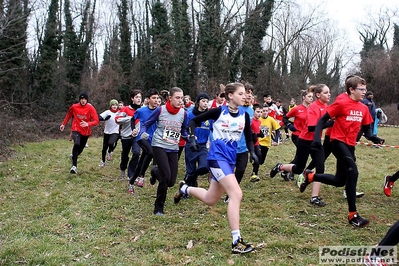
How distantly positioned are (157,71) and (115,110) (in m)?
21.0

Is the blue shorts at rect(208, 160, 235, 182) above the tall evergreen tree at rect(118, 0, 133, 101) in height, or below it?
below

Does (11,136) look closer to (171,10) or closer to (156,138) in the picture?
(156,138)

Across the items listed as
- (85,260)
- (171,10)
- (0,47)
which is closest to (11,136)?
(0,47)

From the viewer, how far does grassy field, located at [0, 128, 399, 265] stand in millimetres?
4496

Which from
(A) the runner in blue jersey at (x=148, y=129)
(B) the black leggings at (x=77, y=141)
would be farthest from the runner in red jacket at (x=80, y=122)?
(A) the runner in blue jersey at (x=148, y=129)

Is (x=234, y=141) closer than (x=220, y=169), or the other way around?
(x=220, y=169)

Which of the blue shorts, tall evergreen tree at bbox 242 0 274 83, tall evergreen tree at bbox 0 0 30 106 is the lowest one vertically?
the blue shorts

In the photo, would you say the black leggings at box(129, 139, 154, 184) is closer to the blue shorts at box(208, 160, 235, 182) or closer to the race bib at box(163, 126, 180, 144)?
the race bib at box(163, 126, 180, 144)

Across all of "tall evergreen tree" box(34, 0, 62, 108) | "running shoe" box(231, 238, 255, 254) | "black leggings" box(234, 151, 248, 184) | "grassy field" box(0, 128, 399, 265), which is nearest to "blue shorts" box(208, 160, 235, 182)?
"running shoe" box(231, 238, 255, 254)

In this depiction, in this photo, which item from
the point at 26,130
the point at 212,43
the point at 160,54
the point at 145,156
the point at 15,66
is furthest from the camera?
the point at 160,54

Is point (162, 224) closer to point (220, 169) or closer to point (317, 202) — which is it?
point (220, 169)

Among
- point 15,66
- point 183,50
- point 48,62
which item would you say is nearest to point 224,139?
point 15,66

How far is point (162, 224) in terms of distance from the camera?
5.71 meters

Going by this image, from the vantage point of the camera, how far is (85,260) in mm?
4434
